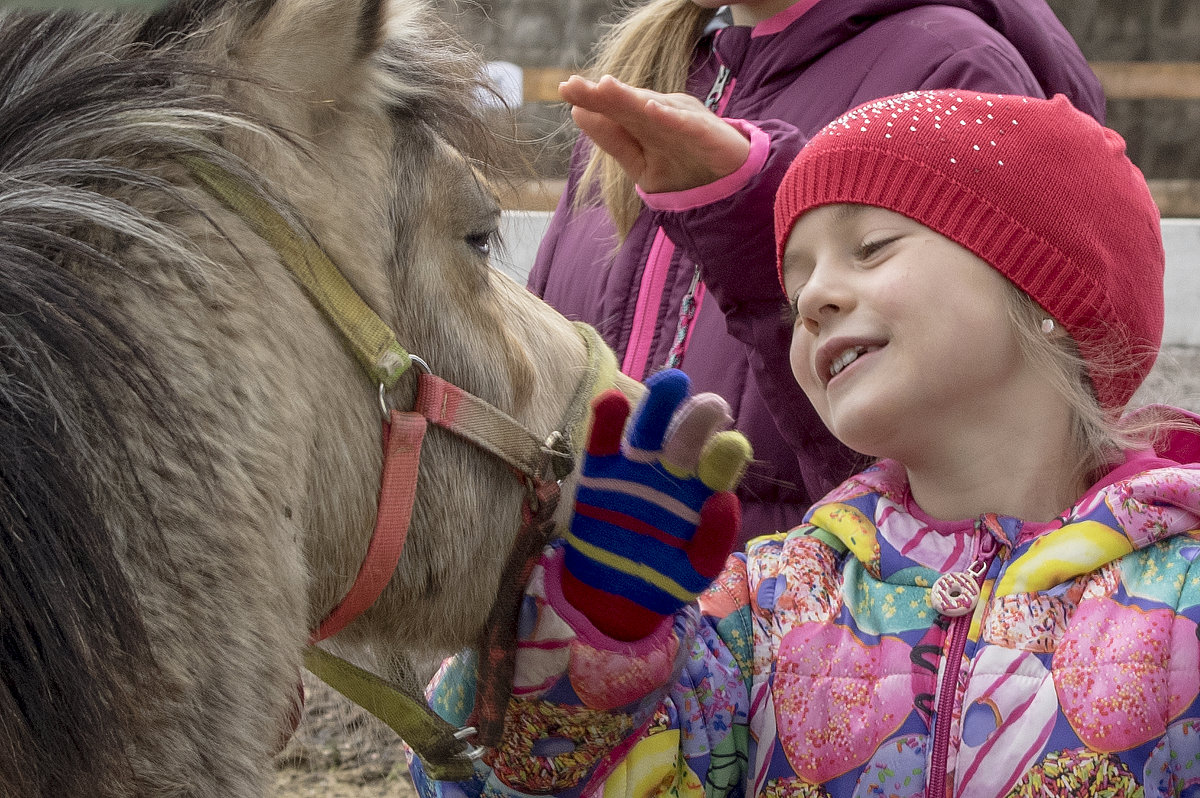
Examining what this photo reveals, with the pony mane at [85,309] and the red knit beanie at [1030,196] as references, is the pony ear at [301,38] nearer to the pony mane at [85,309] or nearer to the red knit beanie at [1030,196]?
the pony mane at [85,309]

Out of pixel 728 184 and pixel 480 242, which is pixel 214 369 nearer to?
pixel 480 242

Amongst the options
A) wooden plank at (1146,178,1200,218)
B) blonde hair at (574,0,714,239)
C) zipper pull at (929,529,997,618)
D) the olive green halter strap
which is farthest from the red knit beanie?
wooden plank at (1146,178,1200,218)

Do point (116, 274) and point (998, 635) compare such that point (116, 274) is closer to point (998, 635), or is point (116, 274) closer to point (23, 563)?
point (23, 563)

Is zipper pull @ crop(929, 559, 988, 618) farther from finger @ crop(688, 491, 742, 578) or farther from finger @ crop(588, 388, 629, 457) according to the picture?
finger @ crop(588, 388, 629, 457)

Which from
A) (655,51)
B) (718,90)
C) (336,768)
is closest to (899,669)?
(718,90)

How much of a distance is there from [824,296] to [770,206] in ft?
0.97

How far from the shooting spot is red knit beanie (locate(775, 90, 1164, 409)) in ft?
4.75

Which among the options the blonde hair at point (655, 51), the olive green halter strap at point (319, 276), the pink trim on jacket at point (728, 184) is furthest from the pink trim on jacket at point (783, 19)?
the olive green halter strap at point (319, 276)

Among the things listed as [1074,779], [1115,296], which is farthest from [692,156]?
[1074,779]

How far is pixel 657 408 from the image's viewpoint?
1.35 metres

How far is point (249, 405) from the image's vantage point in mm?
1087

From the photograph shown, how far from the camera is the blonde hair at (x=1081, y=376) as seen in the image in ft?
4.80

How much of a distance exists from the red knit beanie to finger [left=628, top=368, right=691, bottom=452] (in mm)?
358

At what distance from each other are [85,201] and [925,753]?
108 centimetres
